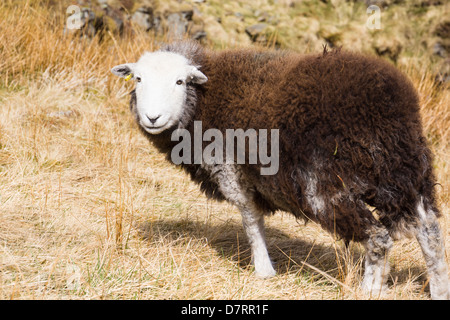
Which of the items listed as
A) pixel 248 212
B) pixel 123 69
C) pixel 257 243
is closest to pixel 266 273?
pixel 257 243

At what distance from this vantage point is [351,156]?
2.67 metres

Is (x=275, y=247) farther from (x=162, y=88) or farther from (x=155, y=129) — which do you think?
(x=162, y=88)

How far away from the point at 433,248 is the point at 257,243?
3.89 ft

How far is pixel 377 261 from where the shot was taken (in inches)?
115

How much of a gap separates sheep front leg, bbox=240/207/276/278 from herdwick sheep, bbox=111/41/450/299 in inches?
11.5

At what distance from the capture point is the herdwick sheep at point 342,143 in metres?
2.67

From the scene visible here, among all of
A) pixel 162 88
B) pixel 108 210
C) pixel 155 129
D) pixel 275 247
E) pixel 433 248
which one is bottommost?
pixel 275 247

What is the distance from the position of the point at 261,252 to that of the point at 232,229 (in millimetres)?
811

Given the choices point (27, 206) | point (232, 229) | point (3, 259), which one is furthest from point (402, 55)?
point (3, 259)

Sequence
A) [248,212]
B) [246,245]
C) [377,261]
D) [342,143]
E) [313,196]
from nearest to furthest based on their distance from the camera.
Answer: [342,143] → [313,196] → [377,261] → [248,212] → [246,245]

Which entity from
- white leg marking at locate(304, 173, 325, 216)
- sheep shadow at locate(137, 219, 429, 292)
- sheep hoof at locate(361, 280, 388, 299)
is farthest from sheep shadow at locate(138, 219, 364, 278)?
white leg marking at locate(304, 173, 325, 216)

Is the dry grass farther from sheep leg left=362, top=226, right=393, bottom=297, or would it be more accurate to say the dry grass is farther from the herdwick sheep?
the herdwick sheep

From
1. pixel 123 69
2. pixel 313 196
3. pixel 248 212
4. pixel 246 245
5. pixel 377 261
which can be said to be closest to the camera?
pixel 313 196

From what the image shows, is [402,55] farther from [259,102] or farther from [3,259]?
[3,259]
